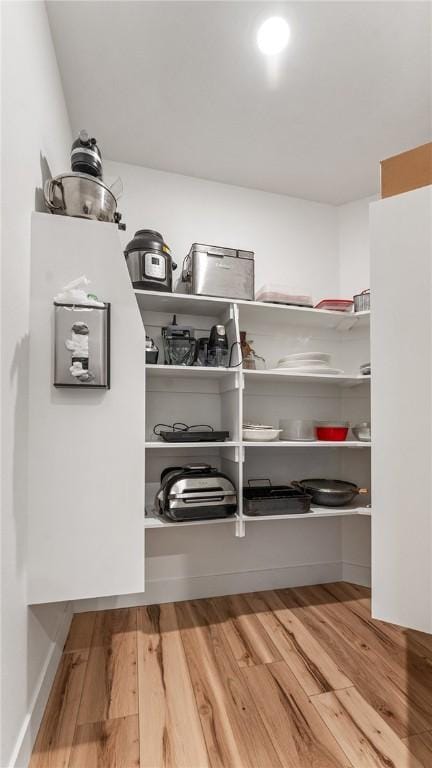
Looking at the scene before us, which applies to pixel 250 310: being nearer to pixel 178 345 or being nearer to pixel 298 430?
pixel 178 345

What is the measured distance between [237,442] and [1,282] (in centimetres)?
137

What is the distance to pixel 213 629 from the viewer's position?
189cm

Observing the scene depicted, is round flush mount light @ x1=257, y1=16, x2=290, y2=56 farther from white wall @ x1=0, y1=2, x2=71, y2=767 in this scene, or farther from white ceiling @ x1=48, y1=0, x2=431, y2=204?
white wall @ x1=0, y1=2, x2=71, y2=767

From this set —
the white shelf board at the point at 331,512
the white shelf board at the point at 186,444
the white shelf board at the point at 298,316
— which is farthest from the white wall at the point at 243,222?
the white shelf board at the point at 331,512

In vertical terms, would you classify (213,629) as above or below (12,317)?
below

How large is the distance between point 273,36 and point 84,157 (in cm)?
93

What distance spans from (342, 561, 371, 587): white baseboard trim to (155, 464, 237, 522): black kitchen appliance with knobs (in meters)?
1.09

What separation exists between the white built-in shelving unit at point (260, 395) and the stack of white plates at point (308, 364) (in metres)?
0.04

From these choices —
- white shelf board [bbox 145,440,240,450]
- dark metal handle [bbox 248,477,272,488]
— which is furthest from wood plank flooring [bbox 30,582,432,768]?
white shelf board [bbox 145,440,240,450]

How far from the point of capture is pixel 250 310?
7.38 ft

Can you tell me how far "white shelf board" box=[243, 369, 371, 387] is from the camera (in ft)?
6.95

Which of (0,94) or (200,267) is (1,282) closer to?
(0,94)

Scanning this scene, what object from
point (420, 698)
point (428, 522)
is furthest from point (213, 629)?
point (428, 522)

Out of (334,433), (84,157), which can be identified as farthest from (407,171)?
(334,433)
